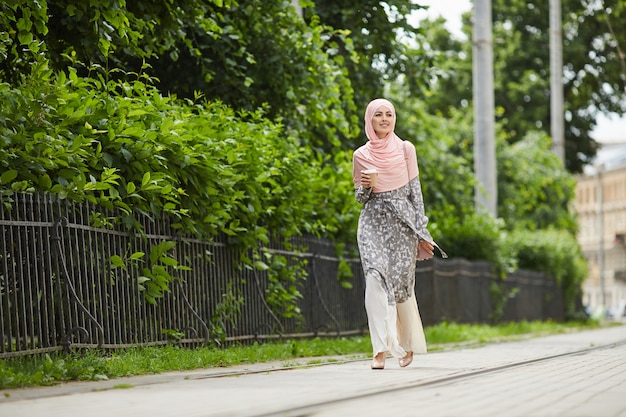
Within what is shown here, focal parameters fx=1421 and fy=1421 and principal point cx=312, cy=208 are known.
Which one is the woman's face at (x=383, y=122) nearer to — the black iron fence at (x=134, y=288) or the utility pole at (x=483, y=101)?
the black iron fence at (x=134, y=288)

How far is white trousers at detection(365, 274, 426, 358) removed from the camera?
11.2 meters

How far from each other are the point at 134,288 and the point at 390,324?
7.01 feet

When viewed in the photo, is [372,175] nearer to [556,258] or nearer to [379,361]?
[379,361]

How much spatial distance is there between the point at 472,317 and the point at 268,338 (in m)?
11.8

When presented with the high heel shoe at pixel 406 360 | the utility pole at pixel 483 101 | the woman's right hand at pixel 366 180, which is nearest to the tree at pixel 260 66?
the woman's right hand at pixel 366 180

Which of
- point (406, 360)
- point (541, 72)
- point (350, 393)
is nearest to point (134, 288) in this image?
point (406, 360)

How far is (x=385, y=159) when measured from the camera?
38.2 ft

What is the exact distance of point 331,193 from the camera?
16.8 meters

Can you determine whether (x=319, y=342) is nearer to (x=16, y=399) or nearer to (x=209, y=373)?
(x=209, y=373)

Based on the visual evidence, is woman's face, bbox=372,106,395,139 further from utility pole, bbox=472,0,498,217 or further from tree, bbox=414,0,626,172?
tree, bbox=414,0,626,172

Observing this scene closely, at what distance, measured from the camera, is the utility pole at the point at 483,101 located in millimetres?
26609

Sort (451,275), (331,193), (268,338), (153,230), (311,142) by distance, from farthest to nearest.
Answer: (451,275) < (311,142) < (331,193) < (268,338) < (153,230)

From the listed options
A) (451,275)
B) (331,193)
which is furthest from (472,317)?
(331,193)

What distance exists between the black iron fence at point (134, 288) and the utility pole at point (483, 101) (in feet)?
31.0
